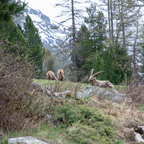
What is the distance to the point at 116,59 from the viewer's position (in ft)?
77.7

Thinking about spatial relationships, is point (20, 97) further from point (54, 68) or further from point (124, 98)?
point (54, 68)

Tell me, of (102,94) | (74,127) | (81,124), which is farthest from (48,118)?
(102,94)

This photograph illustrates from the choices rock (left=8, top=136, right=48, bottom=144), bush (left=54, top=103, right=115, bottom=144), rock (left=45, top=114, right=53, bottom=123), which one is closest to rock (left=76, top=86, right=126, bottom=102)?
bush (left=54, top=103, right=115, bottom=144)

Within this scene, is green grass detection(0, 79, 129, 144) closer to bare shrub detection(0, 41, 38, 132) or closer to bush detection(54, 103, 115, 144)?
bush detection(54, 103, 115, 144)

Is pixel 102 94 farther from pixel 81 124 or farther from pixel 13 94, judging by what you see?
pixel 13 94

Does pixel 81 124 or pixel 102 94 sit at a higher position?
pixel 102 94

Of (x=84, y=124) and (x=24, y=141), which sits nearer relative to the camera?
(x=24, y=141)

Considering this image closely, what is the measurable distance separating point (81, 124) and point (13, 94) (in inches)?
91.2

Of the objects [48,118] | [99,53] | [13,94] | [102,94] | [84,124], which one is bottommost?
[84,124]

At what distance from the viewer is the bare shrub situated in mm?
5316

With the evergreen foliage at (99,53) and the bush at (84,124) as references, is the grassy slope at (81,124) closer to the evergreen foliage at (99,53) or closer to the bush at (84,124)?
the bush at (84,124)

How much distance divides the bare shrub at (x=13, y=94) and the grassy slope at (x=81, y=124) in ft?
1.03

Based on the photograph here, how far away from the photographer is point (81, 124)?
661 centimetres

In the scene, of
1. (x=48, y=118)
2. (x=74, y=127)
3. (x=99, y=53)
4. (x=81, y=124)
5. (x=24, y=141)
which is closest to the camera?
(x=24, y=141)
